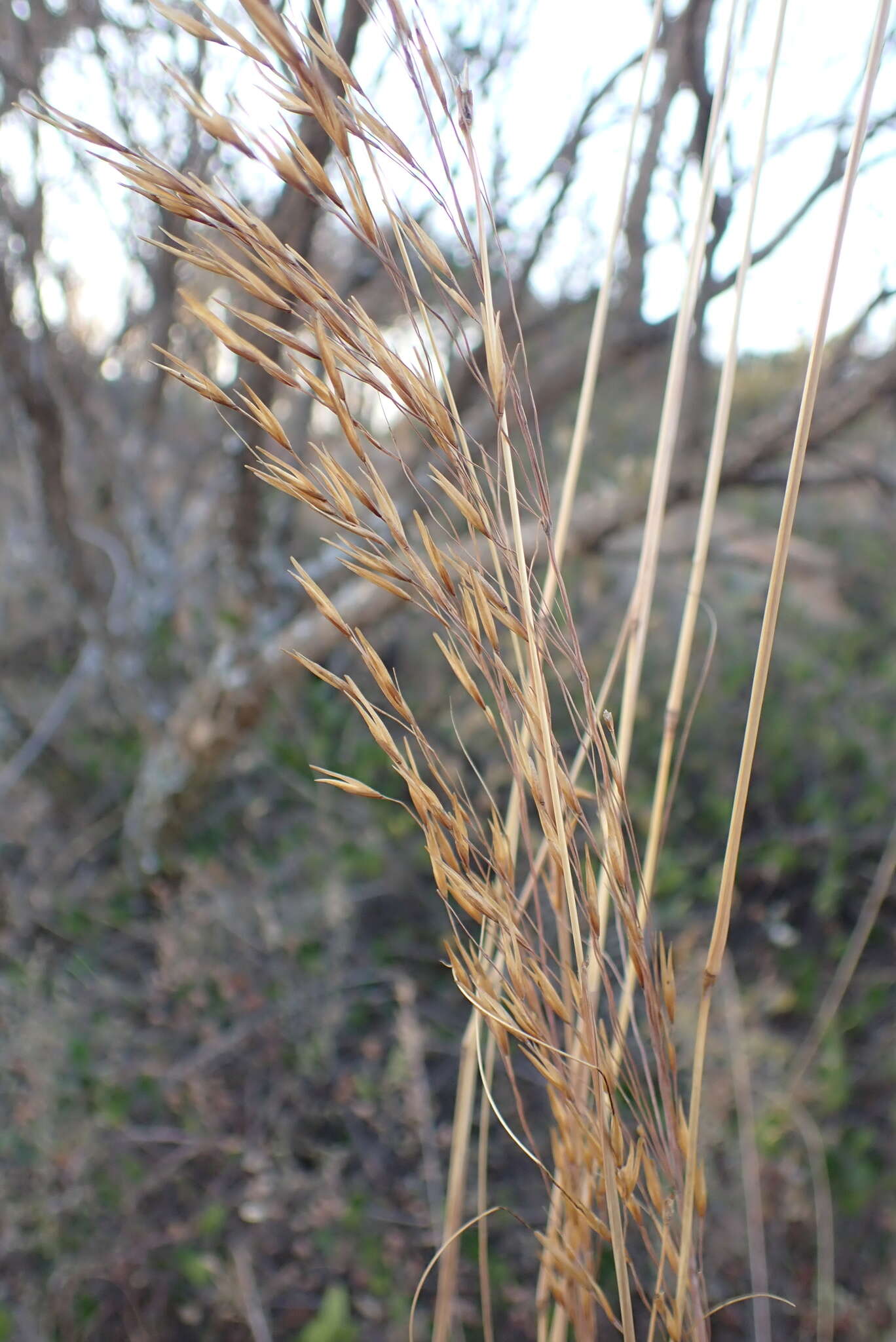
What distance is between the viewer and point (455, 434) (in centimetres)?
45

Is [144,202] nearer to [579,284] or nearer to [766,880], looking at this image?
[579,284]

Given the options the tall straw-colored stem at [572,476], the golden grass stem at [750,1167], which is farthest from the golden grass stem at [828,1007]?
the tall straw-colored stem at [572,476]

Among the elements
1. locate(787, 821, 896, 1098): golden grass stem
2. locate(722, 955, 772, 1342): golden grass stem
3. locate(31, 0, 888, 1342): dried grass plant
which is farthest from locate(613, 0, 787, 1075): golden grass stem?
locate(787, 821, 896, 1098): golden grass stem

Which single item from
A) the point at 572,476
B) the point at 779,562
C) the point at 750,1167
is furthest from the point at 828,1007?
the point at 779,562

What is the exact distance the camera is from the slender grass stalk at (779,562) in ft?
1.42

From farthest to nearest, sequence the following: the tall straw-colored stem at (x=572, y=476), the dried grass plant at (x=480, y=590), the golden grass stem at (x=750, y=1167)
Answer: the golden grass stem at (x=750, y=1167), the tall straw-colored stem at (x=572, y=476), the dried grass plant at (x=480, y=590)

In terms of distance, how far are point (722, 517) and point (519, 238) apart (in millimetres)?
2683

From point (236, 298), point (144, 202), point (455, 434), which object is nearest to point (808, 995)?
point (455, 434)

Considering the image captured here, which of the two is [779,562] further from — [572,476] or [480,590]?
[572,476]

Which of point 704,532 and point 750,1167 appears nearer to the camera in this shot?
point 704,532

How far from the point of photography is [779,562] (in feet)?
1.45

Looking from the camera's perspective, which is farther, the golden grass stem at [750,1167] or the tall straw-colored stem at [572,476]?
the golden grass stem at [750,1167]

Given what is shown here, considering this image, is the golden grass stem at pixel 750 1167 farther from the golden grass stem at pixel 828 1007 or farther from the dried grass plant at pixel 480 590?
the dried grass plant at pixel 480 590

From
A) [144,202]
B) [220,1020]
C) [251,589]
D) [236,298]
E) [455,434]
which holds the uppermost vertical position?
[144,202]
